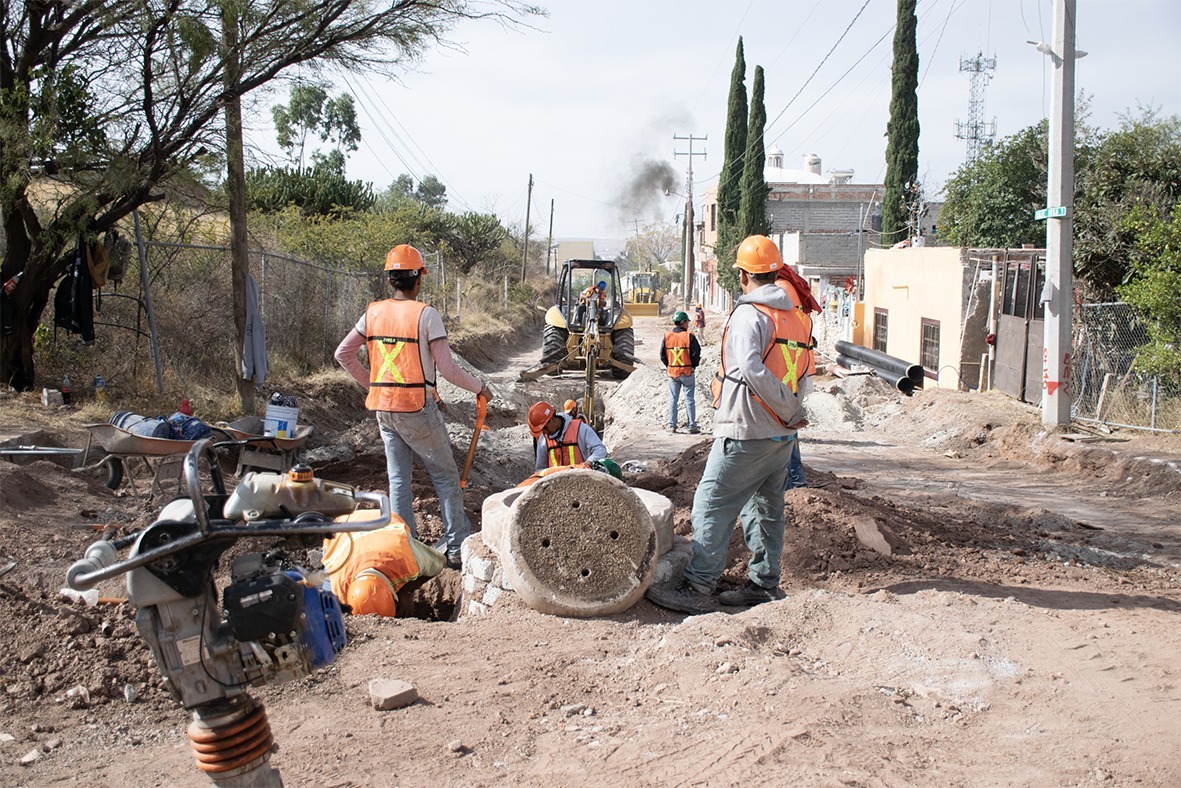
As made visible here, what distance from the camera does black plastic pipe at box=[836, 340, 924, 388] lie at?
6922 millimetres

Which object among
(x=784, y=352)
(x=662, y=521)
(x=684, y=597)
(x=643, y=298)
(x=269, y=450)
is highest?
(x=643, y=298)

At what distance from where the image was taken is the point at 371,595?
5594 millimetres

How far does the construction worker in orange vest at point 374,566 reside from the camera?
561cm

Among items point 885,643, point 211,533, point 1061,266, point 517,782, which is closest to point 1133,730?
point 885,643

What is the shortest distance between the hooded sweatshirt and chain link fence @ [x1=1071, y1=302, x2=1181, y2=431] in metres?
8.84

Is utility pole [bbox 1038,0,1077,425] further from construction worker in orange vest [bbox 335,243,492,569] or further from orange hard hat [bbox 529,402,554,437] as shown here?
construction worker in orange vest [bbox 335,243,492,569]

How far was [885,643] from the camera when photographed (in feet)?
15.2

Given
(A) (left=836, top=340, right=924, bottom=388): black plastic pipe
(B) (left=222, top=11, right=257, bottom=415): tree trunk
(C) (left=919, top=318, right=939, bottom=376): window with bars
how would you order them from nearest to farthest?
(A) (left=836, top=340, right=924, bottom=388): black plastic pipe
(B) (left=222, top=11, right=257, bottom=415): tree trunk
(C) (left=919, top=318, right=939, bottom=376): window with bars

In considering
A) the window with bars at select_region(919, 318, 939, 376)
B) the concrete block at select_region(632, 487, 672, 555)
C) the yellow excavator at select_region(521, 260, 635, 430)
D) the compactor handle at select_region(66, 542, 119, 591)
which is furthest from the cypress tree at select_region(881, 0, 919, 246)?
the compactor handle at select_region(66, 542, 119, 591)

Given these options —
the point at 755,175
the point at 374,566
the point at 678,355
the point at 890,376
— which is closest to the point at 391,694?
the point at 374,566

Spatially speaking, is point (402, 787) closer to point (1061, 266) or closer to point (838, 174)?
point (1061, 266)

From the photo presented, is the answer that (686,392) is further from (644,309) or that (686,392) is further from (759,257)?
(644,309)

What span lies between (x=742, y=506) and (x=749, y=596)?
1.81 feet

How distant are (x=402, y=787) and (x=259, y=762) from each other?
73 cm
